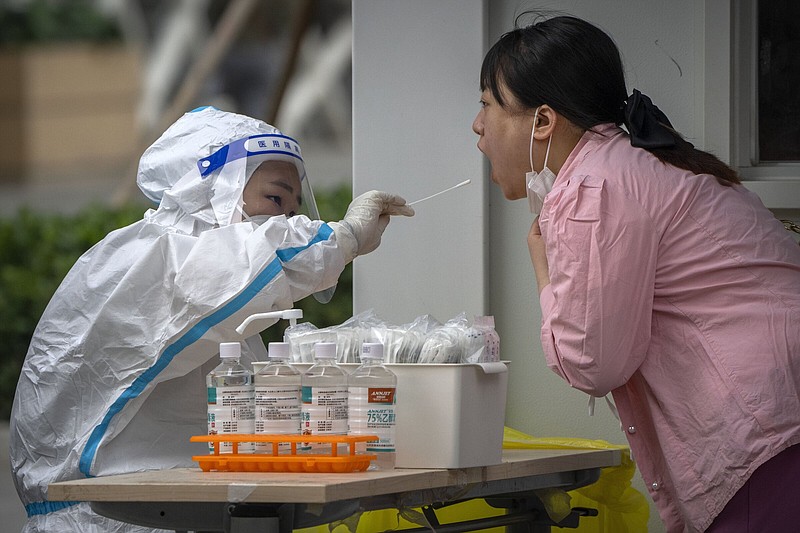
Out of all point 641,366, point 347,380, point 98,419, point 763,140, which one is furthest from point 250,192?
point 763,140

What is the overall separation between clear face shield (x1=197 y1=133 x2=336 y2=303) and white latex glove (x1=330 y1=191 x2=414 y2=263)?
14cm

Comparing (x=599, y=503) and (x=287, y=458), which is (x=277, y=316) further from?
(x=599, y=503)

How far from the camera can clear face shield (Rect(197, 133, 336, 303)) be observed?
2824 mm

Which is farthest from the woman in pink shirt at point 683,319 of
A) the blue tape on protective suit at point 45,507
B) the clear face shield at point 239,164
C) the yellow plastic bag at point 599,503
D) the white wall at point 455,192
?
the blue tape on protective suit at point 45,507

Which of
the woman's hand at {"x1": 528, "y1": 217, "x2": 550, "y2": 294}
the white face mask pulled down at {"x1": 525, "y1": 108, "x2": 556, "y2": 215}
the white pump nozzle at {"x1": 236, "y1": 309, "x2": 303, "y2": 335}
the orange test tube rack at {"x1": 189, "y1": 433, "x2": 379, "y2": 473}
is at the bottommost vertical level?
the orange test tube rack at {"x1": 189, "y1": 433, "x2": 379, "y2": 473}

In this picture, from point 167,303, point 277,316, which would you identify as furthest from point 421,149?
point 277,316

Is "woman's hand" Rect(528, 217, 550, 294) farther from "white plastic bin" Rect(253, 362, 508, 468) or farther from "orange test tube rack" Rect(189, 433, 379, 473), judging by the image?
"orange test tube rack" Rect(189, 433, 379, 473)

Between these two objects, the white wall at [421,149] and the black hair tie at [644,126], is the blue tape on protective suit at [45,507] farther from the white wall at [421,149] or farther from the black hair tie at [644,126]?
the black hair tie at [644,126]

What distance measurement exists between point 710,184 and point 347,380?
83cm

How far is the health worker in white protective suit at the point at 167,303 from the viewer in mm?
2576

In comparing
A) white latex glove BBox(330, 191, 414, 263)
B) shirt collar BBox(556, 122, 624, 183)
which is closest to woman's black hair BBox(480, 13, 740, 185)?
shirt collar BBox(556, 122, 624, 183)

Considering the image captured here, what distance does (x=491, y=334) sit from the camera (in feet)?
8.03

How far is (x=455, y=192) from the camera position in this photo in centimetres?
355

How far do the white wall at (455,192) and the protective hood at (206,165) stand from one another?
616 mm
